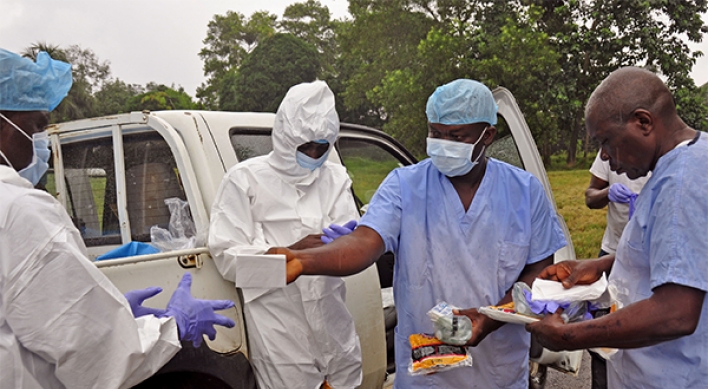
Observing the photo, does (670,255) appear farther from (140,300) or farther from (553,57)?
(553,57)

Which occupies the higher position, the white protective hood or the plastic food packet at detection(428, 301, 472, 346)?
the white protective hood

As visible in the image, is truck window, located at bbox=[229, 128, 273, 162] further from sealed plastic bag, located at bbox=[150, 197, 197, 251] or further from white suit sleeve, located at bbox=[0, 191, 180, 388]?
white suit sleeve, located at bbox=[0, 191, 180, 388]

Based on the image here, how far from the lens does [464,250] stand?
2229 millimetres

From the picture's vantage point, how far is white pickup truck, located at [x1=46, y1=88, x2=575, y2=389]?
2.34 metres

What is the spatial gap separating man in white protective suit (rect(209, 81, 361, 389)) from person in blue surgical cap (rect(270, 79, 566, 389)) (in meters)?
0.44

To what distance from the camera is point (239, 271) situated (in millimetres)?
1924

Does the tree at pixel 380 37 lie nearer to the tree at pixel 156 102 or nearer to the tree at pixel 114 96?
the tree at pixel 156 102

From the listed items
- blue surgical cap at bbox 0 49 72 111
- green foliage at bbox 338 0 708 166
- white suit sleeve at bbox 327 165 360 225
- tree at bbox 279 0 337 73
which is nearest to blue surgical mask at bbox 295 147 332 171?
white suit sleeve at bbox 327 165 360 225

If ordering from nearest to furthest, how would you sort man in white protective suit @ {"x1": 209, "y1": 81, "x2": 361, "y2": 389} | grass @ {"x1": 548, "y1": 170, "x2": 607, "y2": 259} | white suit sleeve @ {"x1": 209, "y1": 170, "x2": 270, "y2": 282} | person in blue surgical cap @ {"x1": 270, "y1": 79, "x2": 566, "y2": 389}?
person in blue surgical cap @ {"x1": 270, "y1": 79, "x2": 566, "y2": 389}, white suit sleeve @ {"x1": 209, "y1": 170, "x2": 270, "y2": 282}, man in white protective suit @ {"x1": 209, "y1": 81, "x2": 361, "y2": 389}, grass @ {"x1": 548, "y1": 170, "x2": 607, "y2": 259}

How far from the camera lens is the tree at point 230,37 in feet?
156

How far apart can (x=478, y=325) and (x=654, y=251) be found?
2.43 feet

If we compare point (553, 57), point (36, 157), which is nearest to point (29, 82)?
point (36, 157)

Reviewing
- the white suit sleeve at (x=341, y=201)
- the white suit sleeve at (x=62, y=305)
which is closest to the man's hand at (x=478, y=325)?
the white suit sleeve at (x=341, y=201)

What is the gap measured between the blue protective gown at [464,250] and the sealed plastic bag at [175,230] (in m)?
1.06
